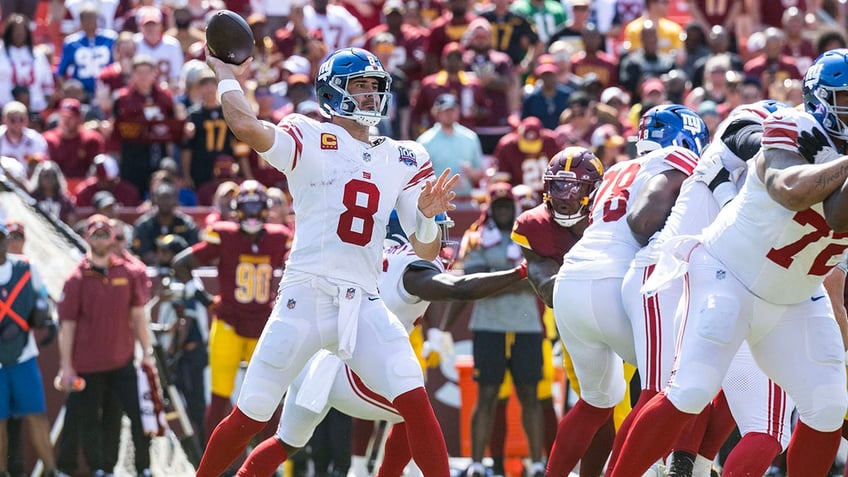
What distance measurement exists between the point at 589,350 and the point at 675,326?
2.23 feet

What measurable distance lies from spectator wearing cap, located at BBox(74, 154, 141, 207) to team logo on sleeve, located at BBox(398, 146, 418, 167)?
6472mm

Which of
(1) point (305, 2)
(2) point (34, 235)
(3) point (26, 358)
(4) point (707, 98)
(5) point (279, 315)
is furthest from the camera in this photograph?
(1) point (305, 2)

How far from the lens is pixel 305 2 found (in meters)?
15.1

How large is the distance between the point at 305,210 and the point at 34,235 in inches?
221

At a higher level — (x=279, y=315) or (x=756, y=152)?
(x=756, y=152)

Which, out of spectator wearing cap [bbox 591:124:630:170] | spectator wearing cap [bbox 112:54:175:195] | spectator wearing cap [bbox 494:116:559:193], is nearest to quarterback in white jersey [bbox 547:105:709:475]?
spectator wearing cap [bbox 591:124:630:170]

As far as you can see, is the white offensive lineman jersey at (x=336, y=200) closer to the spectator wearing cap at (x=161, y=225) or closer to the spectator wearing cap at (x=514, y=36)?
the spectator wearing cap at (x=161, y=225)

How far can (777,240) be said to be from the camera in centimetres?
528

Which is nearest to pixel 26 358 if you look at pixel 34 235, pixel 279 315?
pixel 34 235

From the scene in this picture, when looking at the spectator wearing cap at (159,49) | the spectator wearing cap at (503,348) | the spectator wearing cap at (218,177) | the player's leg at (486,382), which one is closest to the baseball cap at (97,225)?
the spectator wearing cap at (218,177)

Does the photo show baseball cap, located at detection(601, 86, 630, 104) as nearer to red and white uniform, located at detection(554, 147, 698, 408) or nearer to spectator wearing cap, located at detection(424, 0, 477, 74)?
spectator wearing cap, located at detection(424, 0, 477, 74)

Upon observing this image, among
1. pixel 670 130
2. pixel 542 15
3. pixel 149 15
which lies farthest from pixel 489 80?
pixel 670 130

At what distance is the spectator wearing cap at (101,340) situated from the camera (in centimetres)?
991

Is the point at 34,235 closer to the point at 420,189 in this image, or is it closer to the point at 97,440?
the point at 97,440
